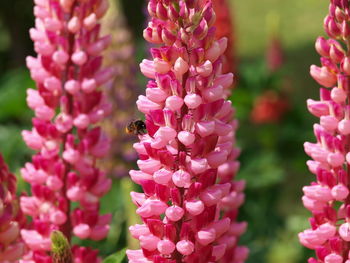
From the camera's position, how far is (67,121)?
1.60 m

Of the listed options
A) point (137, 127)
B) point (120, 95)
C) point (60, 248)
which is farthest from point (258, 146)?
point (60, 248)

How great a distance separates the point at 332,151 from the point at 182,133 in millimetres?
285

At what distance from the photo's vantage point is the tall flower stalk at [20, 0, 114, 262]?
157 cm

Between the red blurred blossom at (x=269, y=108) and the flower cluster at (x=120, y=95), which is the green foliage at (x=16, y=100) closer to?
the flower cluster at (x=120, y=95)

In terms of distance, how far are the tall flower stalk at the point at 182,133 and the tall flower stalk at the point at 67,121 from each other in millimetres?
352

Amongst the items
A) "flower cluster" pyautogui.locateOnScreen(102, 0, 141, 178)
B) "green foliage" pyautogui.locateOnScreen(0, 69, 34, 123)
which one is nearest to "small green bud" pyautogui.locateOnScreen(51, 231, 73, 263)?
"flower cluster" pyautogui.locateOnScreen(102, 0, 141, 178)

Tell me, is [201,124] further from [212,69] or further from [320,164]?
[320,164]

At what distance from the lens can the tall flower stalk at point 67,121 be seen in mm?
1570

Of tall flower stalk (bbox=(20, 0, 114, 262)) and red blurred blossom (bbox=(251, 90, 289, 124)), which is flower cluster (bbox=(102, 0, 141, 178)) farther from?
tall flower stalk (bbox=(20, 0, 114, 262))

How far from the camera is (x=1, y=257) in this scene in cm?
118

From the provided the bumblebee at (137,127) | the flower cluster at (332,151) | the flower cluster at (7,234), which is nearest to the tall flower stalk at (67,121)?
the bumblebee at (137,127)

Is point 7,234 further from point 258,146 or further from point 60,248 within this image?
point 258,146

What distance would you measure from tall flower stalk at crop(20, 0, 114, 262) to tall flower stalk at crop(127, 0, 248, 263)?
352 millimetres

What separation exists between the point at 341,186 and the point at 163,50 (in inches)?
15.0
